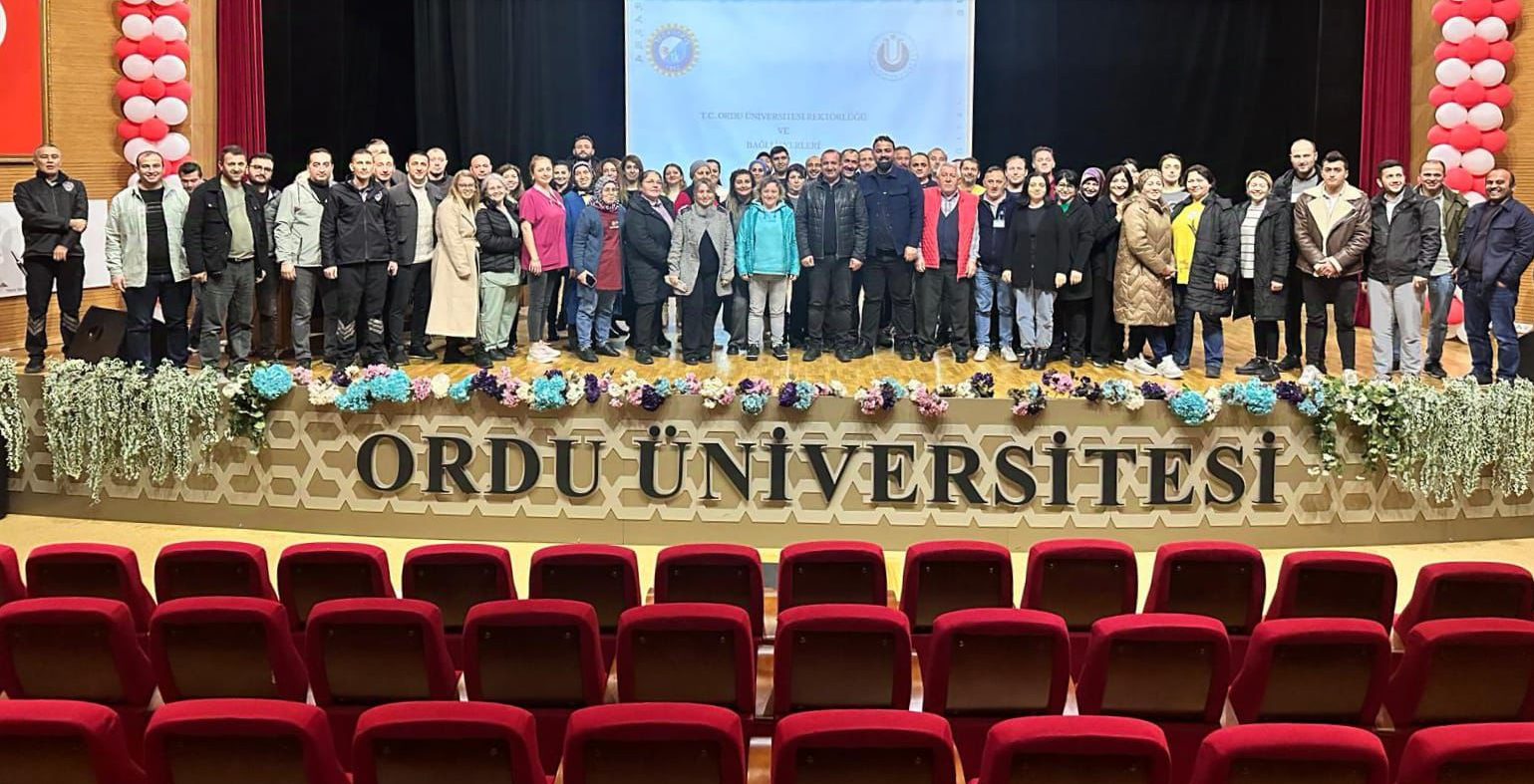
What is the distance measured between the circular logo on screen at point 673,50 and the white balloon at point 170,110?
14.9 feet

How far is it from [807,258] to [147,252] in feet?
13.8

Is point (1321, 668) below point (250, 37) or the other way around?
below

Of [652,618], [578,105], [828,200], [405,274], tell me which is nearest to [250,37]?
[578,105]

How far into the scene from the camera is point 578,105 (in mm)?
14570

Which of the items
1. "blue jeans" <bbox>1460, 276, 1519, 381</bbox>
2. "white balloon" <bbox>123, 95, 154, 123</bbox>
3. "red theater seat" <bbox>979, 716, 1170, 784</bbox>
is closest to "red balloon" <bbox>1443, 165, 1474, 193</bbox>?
"blue jeans" <bbox>1460, 276, 1519, 381</bbox>

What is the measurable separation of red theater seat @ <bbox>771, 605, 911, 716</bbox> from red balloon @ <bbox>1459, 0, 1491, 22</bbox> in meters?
9.77

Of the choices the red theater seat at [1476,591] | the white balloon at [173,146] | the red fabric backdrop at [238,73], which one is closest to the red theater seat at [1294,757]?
the red theater seat at [1476,591]

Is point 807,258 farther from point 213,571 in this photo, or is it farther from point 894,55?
point 213,571

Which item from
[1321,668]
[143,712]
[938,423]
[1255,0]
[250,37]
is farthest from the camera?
[1255,0]

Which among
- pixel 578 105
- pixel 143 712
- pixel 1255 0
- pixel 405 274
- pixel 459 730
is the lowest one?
pixel 143 712

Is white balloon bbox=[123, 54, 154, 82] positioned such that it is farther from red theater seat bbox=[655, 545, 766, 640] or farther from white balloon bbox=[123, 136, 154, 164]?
red theater seat bbox=[655, 545, 766, 640]

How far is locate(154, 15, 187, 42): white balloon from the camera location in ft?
36.7

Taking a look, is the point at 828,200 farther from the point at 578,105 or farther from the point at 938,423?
the point at 578,105

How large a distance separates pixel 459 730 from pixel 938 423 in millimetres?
4849
